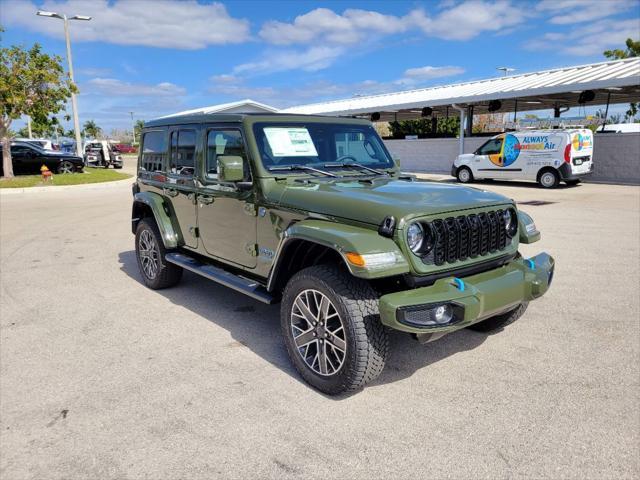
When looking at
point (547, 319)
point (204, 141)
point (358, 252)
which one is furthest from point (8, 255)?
point (547, 319)

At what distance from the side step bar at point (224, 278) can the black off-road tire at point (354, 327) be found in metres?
0.73

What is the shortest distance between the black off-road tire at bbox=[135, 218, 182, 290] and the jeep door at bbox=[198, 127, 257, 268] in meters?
0.83

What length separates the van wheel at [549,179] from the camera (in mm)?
16761

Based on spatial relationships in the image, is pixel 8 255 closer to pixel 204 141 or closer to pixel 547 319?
pixel 204 141

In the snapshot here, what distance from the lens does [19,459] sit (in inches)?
108

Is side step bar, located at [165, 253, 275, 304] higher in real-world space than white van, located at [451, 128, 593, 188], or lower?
lower

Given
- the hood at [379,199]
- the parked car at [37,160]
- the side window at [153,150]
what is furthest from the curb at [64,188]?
the hood at [379,199]

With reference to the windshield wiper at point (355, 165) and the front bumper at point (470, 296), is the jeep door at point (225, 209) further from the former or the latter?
the front bumper at point (470, 296)

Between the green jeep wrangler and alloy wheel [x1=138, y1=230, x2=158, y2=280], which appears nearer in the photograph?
the green jeep wrangler

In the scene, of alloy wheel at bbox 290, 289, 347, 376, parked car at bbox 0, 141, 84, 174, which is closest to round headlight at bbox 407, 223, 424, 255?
Result: alloy wheel at bbox 290, 289, 347, 376

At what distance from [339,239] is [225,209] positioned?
1679mm

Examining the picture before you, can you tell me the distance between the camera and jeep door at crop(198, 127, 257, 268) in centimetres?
417

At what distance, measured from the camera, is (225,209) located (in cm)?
444

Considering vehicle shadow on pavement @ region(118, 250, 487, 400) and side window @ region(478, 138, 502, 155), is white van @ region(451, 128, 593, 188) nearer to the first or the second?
side window @ region(478, 138, 502, 155)
